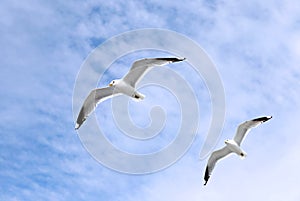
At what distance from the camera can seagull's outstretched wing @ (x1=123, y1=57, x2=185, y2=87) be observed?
836 inches

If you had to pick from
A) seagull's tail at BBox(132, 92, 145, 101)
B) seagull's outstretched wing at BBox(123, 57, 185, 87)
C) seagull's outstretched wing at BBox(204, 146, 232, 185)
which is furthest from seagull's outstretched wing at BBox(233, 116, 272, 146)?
seagull's outstretched wing at BBox(123, 57, 185, 87)

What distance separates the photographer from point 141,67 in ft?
73.9

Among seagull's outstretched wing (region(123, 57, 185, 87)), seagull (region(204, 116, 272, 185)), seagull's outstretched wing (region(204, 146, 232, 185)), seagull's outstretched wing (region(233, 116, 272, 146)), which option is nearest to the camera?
seagull's outstretched wing (region(123, 57, 185, 87))

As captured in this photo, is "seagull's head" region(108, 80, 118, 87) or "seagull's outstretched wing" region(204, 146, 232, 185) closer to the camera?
"seagull's head" region(108, 80, 118, 87)

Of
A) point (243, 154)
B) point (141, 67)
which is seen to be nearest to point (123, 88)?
point (141, 67)

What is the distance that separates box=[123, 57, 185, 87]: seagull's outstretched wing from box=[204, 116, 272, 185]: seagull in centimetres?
981

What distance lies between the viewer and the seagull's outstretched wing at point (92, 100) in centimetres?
2420

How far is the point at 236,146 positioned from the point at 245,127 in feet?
4.50

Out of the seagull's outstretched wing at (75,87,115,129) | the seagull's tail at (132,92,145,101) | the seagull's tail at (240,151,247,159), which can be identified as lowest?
the seagull's tail at (132,92,145,101)

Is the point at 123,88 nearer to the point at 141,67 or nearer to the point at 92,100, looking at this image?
the point at 141,67

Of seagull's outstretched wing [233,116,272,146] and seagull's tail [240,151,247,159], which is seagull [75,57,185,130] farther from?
seagull's tail [240,151,247,159]

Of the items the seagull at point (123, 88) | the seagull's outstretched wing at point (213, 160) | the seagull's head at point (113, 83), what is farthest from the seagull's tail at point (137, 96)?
the seagull's outstretched wing at point (213, 160)

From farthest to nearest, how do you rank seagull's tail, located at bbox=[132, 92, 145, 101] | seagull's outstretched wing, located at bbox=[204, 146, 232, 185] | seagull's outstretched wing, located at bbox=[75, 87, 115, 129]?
seagull's outstretched wing, located at bbox=[204, 146, 232, 185], seagull's outstretched wing, located at bbox=[75, 87, 115, 129], seagull's tail, located at bbox=[132, 92, 145, 101]

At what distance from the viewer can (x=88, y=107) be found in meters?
24.7
